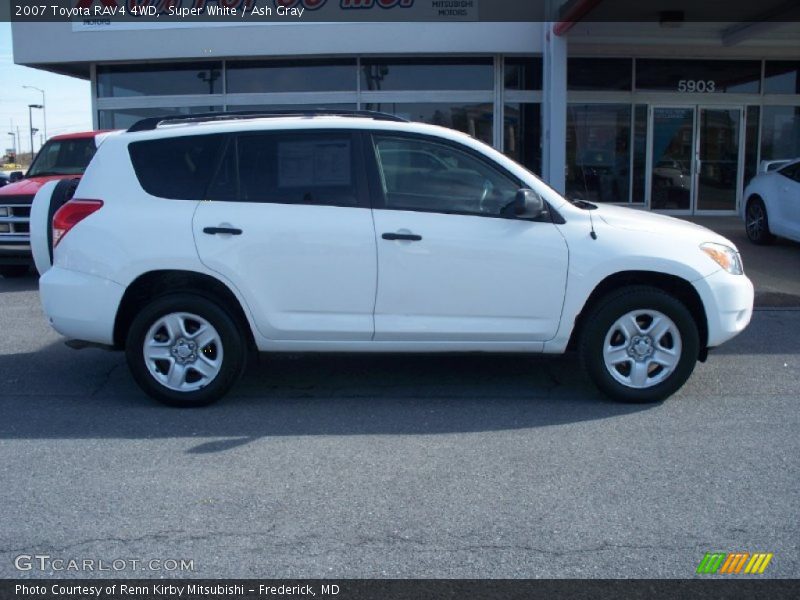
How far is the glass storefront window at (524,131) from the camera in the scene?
58.7ft

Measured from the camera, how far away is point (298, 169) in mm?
6168

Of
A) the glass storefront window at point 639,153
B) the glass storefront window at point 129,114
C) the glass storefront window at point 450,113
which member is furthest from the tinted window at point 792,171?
the glass storefront window at point 129,114

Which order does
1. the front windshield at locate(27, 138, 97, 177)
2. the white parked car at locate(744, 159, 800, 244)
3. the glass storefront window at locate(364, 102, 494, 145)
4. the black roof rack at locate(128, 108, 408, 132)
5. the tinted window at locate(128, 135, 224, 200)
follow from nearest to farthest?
the tinted window at locate(128, 135, 224, 200)
the black roof rack at locate(128, 108, 408, 132)
the front windshield at locate(27, 138, 97, 177)
the white parked car at locate(744, 159, 800, 244)
the glass storefront window at locate(364, 102, 494, 145)

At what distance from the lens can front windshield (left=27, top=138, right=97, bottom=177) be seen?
12211 mm

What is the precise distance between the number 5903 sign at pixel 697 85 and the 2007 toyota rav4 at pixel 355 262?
1292 cm

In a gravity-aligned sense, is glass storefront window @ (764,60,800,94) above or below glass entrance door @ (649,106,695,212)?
above

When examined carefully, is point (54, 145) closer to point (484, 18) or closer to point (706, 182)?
point (484, 18)

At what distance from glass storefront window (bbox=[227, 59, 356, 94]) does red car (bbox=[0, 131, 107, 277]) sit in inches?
225

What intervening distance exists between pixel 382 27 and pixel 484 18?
1892 mm

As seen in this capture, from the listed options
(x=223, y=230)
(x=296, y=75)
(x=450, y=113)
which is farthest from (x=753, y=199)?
(x=223, y=230)

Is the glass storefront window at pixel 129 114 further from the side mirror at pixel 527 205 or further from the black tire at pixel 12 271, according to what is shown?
the side mirror at pixel 527 205

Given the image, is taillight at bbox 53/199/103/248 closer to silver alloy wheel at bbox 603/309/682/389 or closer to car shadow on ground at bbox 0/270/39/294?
silver alloy wheel at bbox 603/309/682/389

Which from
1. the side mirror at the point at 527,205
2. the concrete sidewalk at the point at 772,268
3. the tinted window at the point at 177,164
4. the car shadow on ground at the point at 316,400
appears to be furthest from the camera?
the concrete sidewalk at the point at 772,268

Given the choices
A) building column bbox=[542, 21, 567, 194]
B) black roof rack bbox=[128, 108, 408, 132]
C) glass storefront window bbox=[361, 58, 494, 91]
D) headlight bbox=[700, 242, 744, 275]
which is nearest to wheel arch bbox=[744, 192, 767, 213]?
building column bbox=[542, 21, 567, 194]
